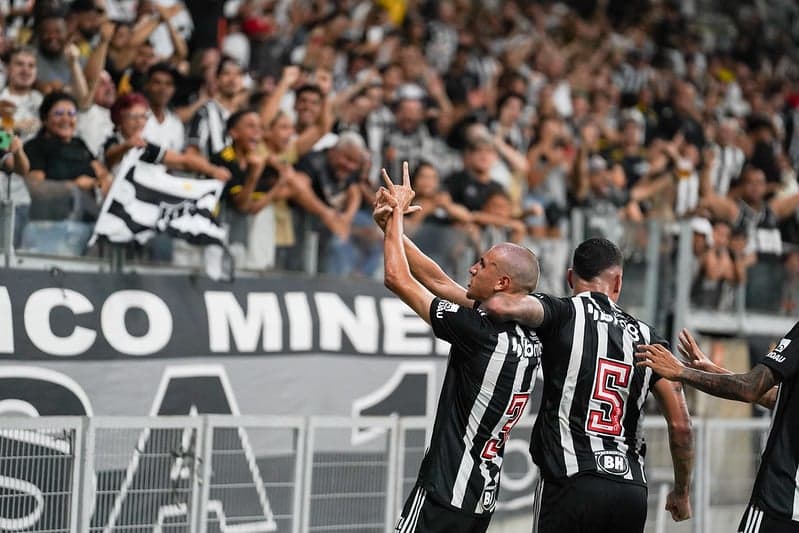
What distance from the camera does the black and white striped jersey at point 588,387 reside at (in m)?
6.78

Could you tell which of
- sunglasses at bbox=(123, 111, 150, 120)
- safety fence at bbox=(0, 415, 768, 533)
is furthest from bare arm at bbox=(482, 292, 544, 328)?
sunglasses at bbox=(123, 111, 150, 120)

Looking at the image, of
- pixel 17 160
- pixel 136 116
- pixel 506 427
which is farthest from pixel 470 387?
pixel 136 116

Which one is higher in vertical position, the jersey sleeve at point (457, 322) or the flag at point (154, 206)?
the flag at point (154, 206)

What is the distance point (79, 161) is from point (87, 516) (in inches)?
101

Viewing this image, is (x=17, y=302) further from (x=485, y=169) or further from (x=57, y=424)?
(x=485, y=169)

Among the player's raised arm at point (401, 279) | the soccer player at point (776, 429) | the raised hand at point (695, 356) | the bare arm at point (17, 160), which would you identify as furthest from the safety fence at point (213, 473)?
the soccer player at point (776, 429)

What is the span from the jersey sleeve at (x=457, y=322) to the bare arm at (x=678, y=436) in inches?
42.5

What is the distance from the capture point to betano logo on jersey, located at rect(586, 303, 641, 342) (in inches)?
269

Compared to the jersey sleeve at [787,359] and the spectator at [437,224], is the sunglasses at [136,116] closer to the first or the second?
the spectator at [437,224]

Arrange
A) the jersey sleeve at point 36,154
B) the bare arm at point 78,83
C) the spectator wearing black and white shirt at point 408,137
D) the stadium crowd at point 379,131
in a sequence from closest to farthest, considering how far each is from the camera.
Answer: the jersey sleeve at point 36,154 < the stadium crowd at point 379,131 < the bare arm at point 78,83 < the spectator wearing black and white shirt at point 408,137

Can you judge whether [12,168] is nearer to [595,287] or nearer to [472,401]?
[472,401]

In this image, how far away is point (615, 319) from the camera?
688 centimetres

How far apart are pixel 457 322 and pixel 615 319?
882 mm

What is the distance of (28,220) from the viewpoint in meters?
8.69
